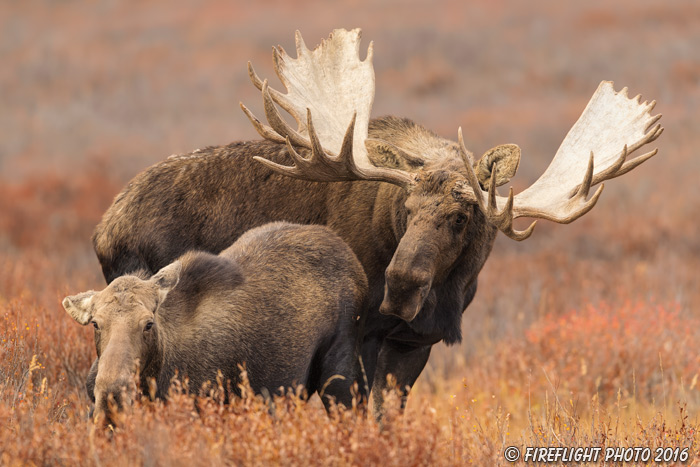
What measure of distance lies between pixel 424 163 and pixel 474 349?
4.75 m

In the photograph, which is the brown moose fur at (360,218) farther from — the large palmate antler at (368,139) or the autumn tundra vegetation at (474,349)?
the large palmate antler at (368,139)

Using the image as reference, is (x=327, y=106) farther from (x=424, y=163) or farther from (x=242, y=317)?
(x=242, y=317)

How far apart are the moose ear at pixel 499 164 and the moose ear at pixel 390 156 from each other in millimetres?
368

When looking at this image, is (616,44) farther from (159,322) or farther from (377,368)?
(159,322)

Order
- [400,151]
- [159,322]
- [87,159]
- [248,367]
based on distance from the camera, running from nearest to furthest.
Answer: [159,322], [248,367], [400,151], [87,159]

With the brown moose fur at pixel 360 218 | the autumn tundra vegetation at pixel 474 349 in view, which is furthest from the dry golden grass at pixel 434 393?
the brown moose fur at pixel 360 218

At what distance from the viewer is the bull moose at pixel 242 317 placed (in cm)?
445

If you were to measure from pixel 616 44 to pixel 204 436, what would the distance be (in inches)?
928

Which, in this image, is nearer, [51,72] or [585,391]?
[585,391]

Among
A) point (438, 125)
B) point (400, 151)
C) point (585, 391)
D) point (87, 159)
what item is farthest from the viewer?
point (438, 125)

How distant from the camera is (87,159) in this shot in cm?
1881

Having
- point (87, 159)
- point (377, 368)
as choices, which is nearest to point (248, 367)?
point (377, 368)

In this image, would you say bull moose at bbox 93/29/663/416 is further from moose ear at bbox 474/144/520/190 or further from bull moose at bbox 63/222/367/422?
bull moose at bbox 63/222/367/422

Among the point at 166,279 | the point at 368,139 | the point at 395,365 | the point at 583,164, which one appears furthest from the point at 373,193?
the point at 166,279
